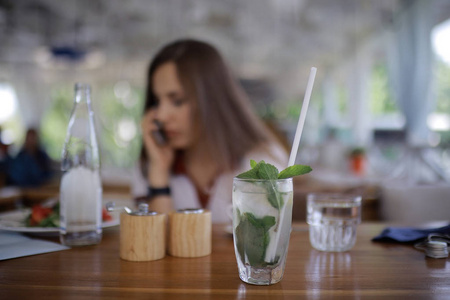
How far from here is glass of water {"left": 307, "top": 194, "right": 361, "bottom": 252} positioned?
917mm

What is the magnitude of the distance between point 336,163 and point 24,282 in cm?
512

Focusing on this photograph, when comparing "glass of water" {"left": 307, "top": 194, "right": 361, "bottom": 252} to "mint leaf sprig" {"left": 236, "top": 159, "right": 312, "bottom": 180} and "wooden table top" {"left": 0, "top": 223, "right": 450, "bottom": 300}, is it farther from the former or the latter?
"mint leaf sprig" {"left": 236, "top": 159, "right": 312, "bottom": 180}

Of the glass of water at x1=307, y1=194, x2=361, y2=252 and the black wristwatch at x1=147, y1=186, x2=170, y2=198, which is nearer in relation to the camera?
the glass of water at x1=307, y1=194, x2=361, y2=252

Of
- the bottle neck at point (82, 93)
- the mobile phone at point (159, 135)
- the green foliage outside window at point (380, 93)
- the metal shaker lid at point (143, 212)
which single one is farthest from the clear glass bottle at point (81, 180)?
the green foliage outside window at point (380, 93)

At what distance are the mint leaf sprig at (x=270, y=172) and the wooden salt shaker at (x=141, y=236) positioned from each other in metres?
0.23

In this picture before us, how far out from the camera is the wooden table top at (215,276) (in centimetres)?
62

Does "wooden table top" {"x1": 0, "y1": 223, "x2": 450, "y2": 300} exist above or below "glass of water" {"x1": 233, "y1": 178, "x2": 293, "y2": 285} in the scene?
below

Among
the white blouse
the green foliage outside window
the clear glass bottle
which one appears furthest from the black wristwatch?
the green foliage outside window

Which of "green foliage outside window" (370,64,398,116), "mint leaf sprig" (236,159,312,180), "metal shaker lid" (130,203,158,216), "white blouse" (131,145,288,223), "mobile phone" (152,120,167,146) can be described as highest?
"green foliage outside window" (370,64,398,116)

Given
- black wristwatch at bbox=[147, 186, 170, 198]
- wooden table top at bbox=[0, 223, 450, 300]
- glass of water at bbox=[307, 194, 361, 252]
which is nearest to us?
wooden table top at bbox=[0, 223, 450, 300]

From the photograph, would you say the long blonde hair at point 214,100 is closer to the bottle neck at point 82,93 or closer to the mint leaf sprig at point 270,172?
the bottle neck at point 82,93

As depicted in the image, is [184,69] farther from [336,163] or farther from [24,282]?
[336,163]

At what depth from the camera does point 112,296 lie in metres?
0.60

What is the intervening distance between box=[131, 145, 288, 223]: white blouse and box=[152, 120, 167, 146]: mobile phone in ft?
0.59
